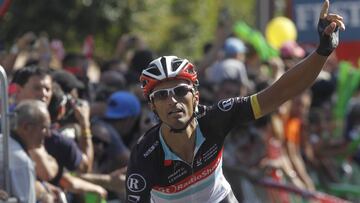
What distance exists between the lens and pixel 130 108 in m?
11.2

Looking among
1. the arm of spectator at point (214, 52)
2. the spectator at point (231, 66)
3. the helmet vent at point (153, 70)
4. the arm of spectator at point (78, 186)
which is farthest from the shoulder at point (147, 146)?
the arm of spectator at point (214, 52)

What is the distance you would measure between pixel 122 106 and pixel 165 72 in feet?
12.7

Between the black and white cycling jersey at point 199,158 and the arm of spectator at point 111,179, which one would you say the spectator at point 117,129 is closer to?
the arm of spectator at point 111,179


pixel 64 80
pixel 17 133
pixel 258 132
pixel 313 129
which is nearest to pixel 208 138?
pixel 17 133

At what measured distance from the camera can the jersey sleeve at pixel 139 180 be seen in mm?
7266

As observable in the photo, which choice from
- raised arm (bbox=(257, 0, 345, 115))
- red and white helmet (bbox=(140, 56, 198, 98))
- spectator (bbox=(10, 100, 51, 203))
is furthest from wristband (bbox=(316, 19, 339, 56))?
spectator (bbox=(10, 100, 51, 203))

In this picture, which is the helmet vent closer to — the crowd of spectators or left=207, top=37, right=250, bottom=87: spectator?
the crowd of spectators

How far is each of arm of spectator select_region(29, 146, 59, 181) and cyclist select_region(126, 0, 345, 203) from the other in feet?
5.79

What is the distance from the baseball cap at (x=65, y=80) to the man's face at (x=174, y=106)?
128 inches

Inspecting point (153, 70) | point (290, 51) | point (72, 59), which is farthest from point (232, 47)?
point (153, 70)

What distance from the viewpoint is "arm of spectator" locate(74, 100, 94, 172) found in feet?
32.4

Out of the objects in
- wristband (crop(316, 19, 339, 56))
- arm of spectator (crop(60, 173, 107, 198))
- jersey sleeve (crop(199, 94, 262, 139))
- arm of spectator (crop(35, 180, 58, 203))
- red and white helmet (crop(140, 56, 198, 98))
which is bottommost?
arm of spectator (crop(60, 173, 107, 198))

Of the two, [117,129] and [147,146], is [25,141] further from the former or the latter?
[117,129]

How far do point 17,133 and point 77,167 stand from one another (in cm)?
89
